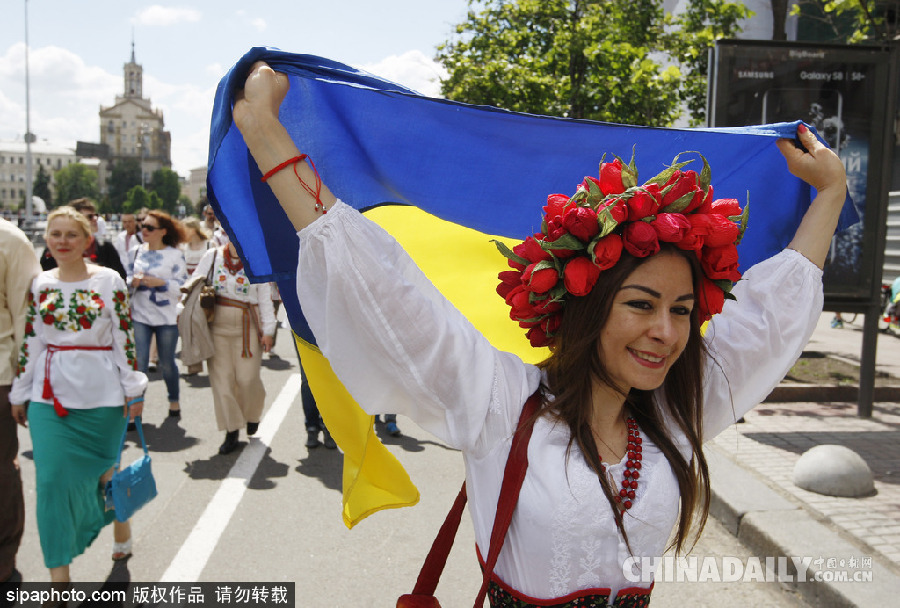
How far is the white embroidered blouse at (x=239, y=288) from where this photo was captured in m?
6.78

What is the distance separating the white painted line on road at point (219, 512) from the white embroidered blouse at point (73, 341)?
3.49 feet

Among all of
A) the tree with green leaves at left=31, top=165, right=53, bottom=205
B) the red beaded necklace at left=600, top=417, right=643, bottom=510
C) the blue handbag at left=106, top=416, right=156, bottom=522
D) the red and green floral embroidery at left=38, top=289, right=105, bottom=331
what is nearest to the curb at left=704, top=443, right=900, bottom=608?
the red beaded necklace at left=600, top=417, right=643, bottom=510

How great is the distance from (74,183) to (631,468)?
146 meters

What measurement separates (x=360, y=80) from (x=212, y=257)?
5.09m

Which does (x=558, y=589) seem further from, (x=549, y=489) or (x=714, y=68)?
(x=714, y=68)

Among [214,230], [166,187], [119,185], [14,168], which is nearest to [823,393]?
[214,230]

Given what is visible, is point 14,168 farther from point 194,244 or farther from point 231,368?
point 231,368

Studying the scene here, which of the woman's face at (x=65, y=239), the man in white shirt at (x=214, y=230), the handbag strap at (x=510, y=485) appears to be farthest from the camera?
the man in white shirt at (x=214, y=230)

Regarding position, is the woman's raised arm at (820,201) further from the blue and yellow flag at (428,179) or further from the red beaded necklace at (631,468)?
the red beaded necklace at (631,468)

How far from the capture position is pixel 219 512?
533 centimetres

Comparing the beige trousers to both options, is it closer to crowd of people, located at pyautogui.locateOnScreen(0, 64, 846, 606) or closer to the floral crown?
crowd of people, located at pyautogui.locateOnScreen(0, 64, 846, 606)

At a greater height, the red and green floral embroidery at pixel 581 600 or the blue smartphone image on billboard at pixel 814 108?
the blue smartphone image on billboard at pixel 814 108

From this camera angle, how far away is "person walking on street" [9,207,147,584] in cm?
404

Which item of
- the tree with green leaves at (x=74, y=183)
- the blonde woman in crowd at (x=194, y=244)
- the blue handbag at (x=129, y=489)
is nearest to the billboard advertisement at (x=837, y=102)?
the blue handbag at (x=129, y=489)
